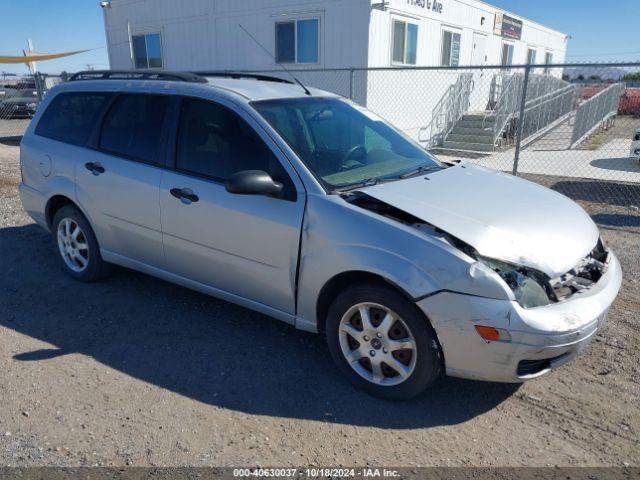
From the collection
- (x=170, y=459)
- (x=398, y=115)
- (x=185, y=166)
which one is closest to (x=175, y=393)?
(x=170, y=459)

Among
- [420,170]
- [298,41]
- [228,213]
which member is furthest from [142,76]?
[298,41]

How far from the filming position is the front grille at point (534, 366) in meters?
2.82

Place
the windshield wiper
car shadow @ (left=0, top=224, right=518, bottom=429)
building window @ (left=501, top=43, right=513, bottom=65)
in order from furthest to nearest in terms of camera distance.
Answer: building window @ (left=501, top=43, right=513, bottom=65) → the windshield wiper → car shadow @ (left=0, top=224, right=518, bottom=429)

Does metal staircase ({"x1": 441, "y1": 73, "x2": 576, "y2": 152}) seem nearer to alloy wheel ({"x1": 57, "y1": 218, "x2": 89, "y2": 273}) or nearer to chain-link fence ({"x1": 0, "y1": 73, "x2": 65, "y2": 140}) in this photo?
alloy wheel ({"x1": 57, "y1": 218, "x2": 89, "y2": 273})

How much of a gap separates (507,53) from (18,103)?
18.6 m

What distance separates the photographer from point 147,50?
1557cm

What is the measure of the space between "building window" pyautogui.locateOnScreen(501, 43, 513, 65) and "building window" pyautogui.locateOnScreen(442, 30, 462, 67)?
12.9 ft

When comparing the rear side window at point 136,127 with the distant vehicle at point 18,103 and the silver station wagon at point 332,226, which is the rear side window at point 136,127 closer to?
the silver station wagon at point 332,226

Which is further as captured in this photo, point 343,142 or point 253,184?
point 343,142

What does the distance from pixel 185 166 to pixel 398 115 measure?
9.86 metres

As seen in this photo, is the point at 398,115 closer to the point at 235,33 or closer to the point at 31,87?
the point at 235,33

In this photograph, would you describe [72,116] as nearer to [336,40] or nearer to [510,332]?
[510,332]

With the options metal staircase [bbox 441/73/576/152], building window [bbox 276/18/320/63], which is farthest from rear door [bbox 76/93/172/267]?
metal staircase [bbox 441/73/576/152]

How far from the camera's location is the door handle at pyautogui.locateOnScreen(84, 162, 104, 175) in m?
4.32
